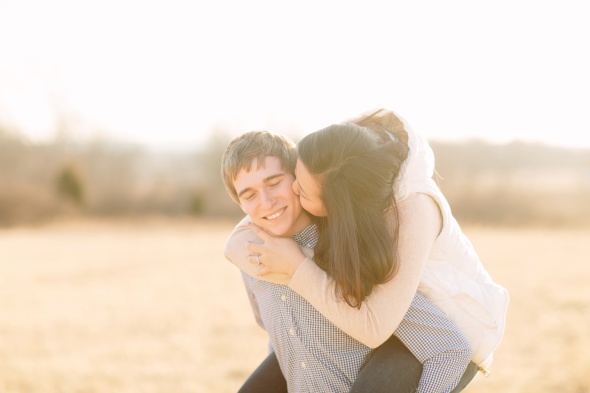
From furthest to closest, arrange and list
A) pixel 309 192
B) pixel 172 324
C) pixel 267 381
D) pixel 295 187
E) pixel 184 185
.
Result: pixel 184 185 < pixel 172 324 < pixel 267 381 < pixel 295 187 < pixel 309 192

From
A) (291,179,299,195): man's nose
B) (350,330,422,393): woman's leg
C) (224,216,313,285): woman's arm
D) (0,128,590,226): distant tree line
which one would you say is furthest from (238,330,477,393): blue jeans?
(0,128,590,226): distant tree line

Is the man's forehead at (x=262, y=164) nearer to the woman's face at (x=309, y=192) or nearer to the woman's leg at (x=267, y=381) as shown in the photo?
the woman's face at (x=309, y=192)

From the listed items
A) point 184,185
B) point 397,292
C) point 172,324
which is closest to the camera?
point 397,292

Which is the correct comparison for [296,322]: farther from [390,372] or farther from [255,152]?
[255,152]

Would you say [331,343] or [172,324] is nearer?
[331,343]

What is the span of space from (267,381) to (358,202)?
40.5 inches

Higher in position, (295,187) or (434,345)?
(295,187)

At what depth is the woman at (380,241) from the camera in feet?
7.84

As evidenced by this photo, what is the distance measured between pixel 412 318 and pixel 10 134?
40561mm

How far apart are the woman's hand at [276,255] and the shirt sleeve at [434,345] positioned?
0.47m

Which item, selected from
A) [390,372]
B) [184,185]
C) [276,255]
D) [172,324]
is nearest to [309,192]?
[276,255]

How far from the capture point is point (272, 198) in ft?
9.09

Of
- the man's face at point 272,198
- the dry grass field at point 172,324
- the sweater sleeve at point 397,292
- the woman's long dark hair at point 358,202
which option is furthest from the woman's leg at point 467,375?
the dry grass field at point 172,324

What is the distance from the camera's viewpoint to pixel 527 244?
70.4 feet
